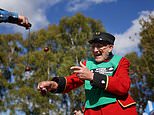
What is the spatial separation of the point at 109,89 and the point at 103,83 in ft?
0.24

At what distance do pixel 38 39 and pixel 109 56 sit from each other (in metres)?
24.6

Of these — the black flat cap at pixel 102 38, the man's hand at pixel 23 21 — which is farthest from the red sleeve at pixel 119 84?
the man's hand at pixel 23 21

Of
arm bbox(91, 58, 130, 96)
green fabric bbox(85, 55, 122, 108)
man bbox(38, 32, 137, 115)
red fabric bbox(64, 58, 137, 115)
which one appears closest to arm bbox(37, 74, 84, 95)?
man bbox(38, 32, 137, 115)

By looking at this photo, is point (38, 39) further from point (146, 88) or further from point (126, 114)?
point (126, 114)

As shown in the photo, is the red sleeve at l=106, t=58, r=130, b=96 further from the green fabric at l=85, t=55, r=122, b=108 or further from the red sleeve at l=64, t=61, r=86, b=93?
the red sleeve at l=64, t=61, r=86, b=93

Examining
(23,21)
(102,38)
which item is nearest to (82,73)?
(102,38)

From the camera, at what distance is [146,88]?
98.0ft

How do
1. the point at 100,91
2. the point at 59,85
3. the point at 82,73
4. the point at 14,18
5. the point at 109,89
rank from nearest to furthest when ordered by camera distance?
the point at 82,73 → the point at 109,89 → the point at 100,91 → the point at 59,85 → the point at 14,18

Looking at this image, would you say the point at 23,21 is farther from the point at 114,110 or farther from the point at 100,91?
the point at 114,110

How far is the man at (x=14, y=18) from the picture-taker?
3.81m

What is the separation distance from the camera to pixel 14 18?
3.89 metres

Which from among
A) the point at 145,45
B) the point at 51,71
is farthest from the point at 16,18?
the point at 51,71

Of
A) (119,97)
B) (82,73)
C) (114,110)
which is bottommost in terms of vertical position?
(114,110)

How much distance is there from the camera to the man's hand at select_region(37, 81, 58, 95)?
315cm
